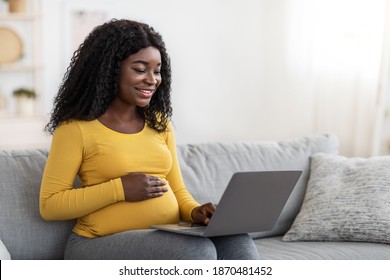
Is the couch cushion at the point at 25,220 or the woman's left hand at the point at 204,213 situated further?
the couch cushion at the point at 25,220

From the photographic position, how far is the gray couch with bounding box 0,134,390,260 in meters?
2.28

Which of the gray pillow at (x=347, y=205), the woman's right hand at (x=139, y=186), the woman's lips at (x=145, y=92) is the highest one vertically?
the woman's lips at (x=145, y=92)

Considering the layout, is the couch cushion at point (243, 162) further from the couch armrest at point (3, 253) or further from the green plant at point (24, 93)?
the green plant at point (24, 93)

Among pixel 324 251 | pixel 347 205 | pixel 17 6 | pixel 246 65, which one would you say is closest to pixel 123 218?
pixel 324 251

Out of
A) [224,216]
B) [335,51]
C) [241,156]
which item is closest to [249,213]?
[224,216]

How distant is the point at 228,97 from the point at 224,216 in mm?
3713

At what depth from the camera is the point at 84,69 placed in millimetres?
2205

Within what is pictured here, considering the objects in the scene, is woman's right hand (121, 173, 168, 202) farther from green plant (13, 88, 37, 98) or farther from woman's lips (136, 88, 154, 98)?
green plant (13, 88, 37, 98)

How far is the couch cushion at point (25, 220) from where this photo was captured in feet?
7.44

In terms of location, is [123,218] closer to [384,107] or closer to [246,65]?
[384,107]

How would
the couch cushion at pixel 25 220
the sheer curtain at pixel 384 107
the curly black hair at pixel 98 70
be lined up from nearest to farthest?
the curly black hair at pixel 98 70
the couch cushion at pixel 25 220
the sheer curtain at pixel 384 107

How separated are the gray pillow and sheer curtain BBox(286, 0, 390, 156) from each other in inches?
80.7

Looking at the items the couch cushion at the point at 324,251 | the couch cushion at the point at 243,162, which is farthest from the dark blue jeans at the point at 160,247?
the couch cushion at the point at 243,162

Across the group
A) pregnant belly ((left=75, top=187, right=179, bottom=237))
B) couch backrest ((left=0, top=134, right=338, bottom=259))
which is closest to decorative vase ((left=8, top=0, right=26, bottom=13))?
couch backrest ((left=0, top=134, right=338, bottom=259))
